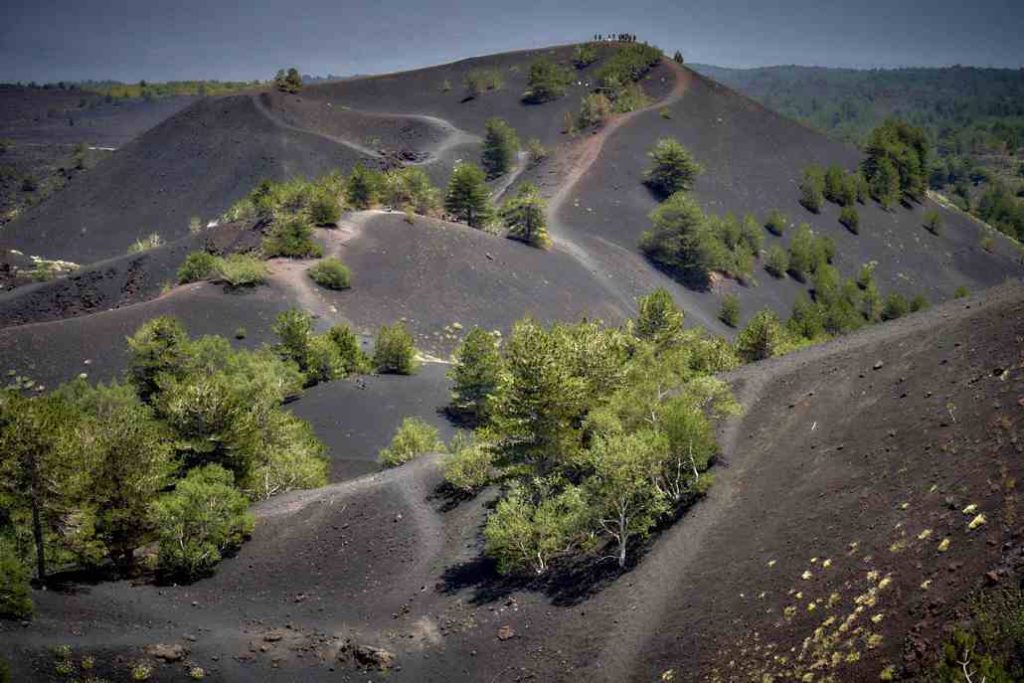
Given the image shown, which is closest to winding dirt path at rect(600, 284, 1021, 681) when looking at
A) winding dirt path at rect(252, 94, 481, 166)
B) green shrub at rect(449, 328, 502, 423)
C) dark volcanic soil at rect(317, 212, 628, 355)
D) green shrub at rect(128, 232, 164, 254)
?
green shrub at rect(449, 328, 502, 423)

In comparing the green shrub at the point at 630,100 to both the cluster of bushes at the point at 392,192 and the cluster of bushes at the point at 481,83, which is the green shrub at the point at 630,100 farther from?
the cluster of bushes at the point at 392,192

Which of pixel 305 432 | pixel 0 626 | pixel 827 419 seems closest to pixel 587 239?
pixel 305 432

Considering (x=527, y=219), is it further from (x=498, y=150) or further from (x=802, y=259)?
(x=498, y=150)

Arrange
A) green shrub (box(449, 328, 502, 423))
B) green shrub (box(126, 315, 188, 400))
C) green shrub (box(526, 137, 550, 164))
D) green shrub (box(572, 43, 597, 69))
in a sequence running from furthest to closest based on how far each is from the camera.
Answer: green shrub (box(572, 43, 597, 69)), green shrub (box(526, 137, 550, 164)), green shrub (box(126, 315, 188, 400)), green shrub (box(449, 328, 502, 423))

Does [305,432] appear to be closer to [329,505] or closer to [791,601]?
[329,505]

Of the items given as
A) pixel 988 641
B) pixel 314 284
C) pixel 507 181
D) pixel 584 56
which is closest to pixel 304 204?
pixel 314 284

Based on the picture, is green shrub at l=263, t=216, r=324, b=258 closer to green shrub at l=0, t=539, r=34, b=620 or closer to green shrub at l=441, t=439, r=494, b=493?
green shrub at l=441, t=439, r=494, b=493

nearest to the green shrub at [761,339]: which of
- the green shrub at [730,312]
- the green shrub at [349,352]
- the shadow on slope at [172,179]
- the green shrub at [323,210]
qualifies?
the green shrub at [349,352]
